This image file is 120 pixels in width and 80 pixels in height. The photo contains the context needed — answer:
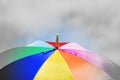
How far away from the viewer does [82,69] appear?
12.1 m

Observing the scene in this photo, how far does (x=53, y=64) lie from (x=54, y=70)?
189 mm

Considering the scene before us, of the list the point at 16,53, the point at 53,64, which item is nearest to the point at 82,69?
the point at 53,64

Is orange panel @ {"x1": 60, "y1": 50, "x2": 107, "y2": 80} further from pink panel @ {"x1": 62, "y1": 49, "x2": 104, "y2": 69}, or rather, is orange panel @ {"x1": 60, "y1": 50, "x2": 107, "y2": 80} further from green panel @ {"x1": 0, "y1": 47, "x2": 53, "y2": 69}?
green panel @ {"x1": 0, "y1": 47, "x2": 53, "y2": 69}

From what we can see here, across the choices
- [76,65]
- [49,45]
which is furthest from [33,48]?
[76,65]

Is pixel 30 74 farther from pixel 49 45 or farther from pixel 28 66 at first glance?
pixel 49 45

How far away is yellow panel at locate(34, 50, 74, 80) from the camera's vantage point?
1164cm

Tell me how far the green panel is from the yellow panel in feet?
1.91

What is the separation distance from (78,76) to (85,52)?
4.21 ft

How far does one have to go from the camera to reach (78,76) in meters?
11.9

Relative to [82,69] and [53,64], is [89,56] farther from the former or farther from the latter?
[53,64]

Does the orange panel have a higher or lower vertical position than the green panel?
lower

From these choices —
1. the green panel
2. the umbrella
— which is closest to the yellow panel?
the umbrella

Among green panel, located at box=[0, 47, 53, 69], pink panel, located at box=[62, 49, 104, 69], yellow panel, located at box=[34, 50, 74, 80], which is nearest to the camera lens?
yellow panel, located at box=[34, 50, 74, 80]

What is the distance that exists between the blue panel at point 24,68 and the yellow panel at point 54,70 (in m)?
0.12
